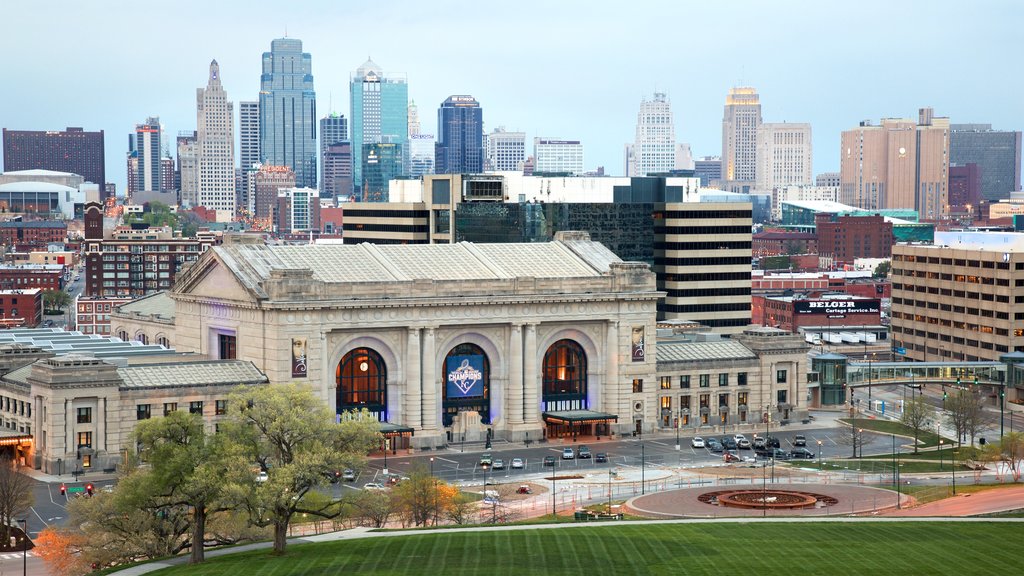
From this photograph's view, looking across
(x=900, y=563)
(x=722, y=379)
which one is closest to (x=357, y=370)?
(x=722, y=379)

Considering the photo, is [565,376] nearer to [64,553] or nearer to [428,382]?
[428,382]

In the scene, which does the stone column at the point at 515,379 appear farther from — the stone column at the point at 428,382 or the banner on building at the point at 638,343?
the banner on building at the point at 638,343

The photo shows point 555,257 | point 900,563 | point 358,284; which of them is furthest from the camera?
point 555,257

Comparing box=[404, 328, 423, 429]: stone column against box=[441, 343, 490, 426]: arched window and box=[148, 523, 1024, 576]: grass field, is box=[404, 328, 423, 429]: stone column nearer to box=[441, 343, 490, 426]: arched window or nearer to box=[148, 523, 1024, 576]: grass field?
box=[441, 343, 490, 426]: arched window

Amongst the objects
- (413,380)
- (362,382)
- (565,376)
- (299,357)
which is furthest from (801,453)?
(299,357)

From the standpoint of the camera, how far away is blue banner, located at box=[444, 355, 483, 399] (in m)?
175

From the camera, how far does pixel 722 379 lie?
189250mm

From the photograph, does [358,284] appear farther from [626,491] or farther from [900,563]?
[900,563]

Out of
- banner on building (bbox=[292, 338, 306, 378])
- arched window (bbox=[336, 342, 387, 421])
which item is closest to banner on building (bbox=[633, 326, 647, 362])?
arched window (bbox=[336, 342, 387, 421])

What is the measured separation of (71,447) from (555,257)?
5639 cm

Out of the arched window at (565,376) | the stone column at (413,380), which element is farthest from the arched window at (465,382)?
the arched window at (565,376)

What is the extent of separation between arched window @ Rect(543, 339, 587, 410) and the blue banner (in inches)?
298

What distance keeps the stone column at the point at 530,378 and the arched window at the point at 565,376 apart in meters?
3.14

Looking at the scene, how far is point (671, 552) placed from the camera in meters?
108
